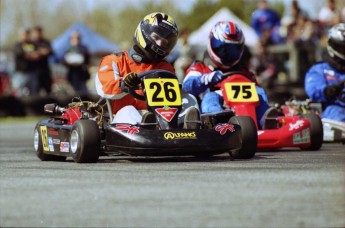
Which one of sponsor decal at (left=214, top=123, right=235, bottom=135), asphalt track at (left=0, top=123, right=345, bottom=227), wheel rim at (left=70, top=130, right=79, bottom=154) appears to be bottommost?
asphalt track at (left=0, top=123, right=345, bottom=227)

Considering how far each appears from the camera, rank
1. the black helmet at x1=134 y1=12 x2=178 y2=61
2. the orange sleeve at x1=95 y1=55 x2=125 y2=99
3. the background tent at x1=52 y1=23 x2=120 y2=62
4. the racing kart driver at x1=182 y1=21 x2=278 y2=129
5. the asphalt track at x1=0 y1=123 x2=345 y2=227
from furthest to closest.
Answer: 1. the background tent at x1=52 y1=23 x2=120 y2=62
2. the racing kart driver at x1=182 y1=21 x2=278 y2=129
3. the black helmet at x1=134 y1=12 x2=178 y2=61
4. the orange sleeve at x1=95 y1=55 x2=125 y2=99
5. the asphalt track at x1=0 y1=123 x2=345 y2=227

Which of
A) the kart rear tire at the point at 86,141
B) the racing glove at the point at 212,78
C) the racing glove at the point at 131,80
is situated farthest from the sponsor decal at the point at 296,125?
the kart rear tire at the point at 86,141

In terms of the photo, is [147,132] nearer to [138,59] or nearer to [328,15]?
[138,59]

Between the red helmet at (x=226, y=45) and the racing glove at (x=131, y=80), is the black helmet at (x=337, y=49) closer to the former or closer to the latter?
the red helmet at (x=226, y=45)

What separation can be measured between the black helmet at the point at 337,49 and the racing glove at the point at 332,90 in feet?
1.17

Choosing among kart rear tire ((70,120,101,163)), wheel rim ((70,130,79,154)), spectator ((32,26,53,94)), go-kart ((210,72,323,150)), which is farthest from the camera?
spectator ((32,26,53,94))

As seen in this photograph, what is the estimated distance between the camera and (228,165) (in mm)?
8219

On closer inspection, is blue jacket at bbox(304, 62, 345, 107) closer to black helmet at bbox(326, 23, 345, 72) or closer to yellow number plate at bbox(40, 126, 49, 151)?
black helmet at bbox(326, 23, 345, 72)

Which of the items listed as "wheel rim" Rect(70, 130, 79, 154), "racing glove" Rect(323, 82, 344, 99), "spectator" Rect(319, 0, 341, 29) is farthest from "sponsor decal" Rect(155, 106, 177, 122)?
"spectator" Rect(319, 0, 341, 29)

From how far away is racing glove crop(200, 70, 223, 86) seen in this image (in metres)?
10.8

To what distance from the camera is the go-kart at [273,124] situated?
34.4 ft

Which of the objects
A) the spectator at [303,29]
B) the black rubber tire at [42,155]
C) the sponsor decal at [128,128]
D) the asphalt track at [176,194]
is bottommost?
the asphalt track at [176,194]

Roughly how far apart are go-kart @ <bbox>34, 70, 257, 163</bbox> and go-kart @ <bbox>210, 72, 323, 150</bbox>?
3.41 ft

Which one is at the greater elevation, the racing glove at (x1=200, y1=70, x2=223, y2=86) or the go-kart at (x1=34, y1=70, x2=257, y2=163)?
the racing glove at (x1=200, y1=70, x2=223, y2=86)
